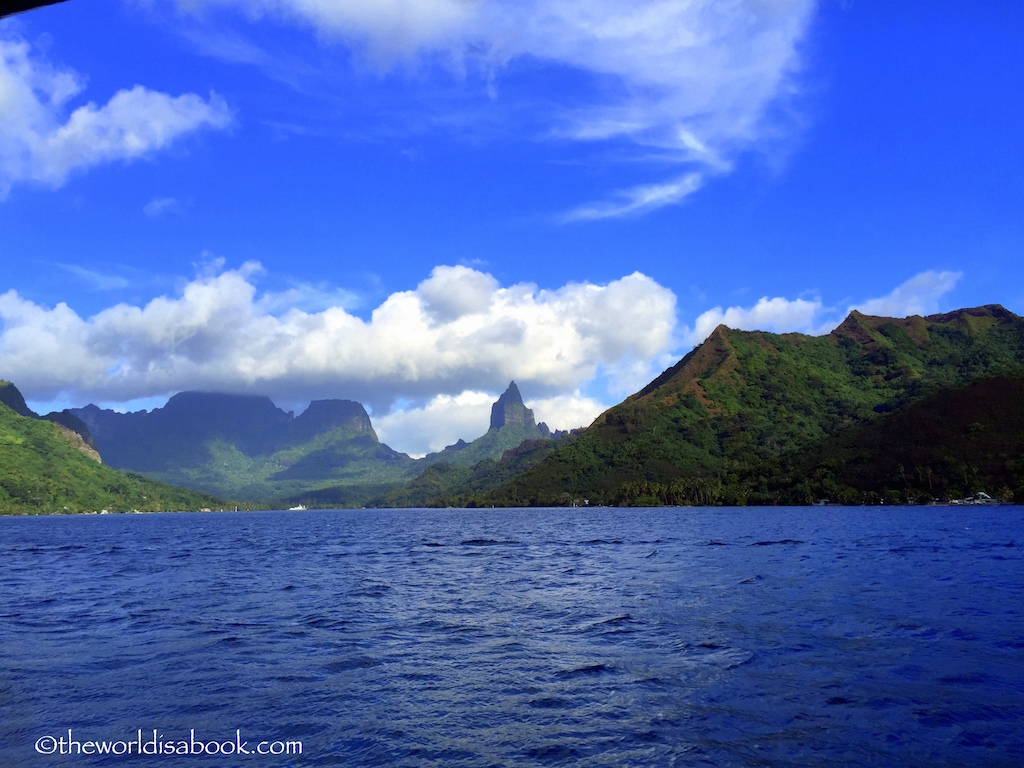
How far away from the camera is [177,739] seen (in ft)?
61.1

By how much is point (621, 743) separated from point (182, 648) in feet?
66.9

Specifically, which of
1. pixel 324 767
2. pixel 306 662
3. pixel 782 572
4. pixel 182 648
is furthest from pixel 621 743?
pixel 782 572

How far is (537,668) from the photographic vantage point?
25.5m

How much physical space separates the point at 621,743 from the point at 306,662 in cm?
1386

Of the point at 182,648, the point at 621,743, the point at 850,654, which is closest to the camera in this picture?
the point at 621,743

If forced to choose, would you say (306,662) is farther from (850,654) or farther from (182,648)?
(850,654)

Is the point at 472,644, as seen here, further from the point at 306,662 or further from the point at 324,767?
the point at 324,767

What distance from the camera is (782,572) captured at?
5297 centimetres

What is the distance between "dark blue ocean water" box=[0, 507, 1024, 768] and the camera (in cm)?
1781

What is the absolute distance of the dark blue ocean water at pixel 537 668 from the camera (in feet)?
58.4

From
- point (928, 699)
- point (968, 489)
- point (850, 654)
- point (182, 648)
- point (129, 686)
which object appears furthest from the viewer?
point (968, 489)

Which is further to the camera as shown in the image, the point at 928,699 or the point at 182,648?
the point at 182,648

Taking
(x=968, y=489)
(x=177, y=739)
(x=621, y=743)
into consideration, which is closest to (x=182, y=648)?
(x=177, y=739)

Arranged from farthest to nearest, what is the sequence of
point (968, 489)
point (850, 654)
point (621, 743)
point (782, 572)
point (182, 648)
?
point (968, 489)
point (782, 572)
point (182, 648)
point (850, 654)
point (621, 743)
